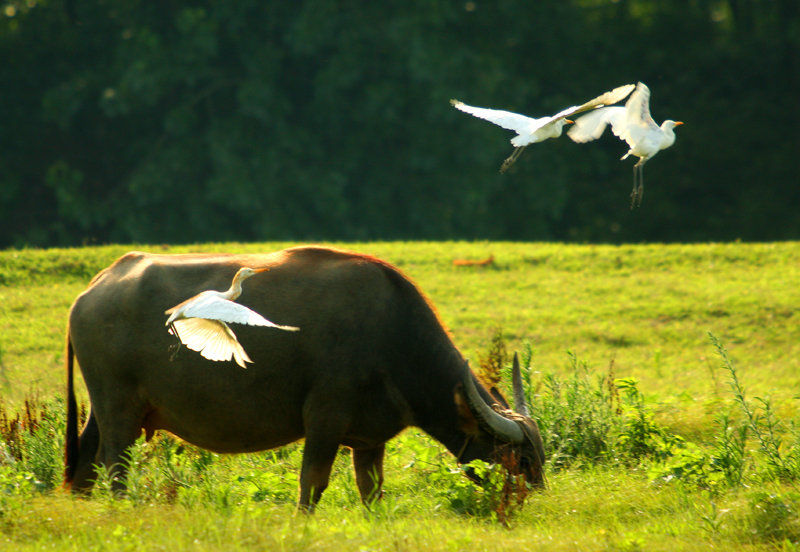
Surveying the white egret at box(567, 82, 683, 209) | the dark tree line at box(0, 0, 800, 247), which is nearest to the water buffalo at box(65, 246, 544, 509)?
the white egret at box(567, 82, 683, 209)

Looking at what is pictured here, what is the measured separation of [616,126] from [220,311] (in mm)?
2570

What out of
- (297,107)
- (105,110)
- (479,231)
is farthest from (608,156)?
(105,110)

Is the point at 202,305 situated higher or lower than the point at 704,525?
higher

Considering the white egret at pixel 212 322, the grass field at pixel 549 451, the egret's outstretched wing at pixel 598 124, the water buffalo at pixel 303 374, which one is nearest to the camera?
the white egret at pixel 212 322

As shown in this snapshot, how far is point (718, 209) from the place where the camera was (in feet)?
91.4

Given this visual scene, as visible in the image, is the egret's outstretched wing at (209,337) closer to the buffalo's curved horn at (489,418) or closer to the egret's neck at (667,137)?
the buffalo's curved horn at (489,418)

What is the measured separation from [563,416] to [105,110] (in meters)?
18.9

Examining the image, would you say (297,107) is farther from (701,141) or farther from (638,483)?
(638,483)

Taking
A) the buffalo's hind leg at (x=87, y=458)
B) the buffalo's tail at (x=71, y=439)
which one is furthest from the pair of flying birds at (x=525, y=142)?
the buffalo's hind leg at (x=87, y=458)

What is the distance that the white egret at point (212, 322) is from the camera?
5695 mm

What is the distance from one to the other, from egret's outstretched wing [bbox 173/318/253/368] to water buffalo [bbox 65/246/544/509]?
0.77m

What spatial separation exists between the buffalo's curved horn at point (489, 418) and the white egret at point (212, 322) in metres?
1.32

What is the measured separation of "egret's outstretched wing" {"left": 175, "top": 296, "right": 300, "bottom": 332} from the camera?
18.4 feet

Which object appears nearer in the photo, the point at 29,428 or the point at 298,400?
the point at 298,400
